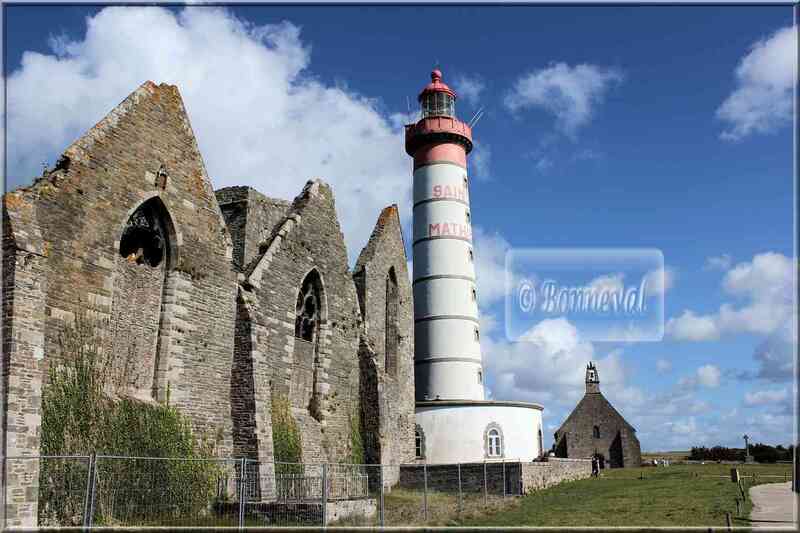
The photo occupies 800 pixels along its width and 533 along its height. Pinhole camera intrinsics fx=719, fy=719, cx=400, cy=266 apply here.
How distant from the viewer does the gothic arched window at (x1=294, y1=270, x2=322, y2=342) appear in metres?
21.8

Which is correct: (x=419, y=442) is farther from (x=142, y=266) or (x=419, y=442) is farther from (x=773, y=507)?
(x=142, y=266)

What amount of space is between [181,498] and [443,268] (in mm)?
20853

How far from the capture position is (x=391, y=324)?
29141mm

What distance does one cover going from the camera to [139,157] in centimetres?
1598

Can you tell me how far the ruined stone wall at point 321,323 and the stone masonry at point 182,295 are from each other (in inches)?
2.2

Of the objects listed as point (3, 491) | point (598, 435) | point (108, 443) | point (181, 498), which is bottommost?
point (598, 435)

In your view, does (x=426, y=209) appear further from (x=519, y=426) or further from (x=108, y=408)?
(x=108, y=408)

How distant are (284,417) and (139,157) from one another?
25.9 feet

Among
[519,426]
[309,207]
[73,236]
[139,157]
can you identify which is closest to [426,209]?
[519,426]

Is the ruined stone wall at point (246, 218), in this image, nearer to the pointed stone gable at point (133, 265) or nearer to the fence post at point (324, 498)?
the pointed stone gable at point (133, 265)

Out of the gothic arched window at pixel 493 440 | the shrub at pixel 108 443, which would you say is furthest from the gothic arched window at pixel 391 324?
the shrub at pixel 108 443

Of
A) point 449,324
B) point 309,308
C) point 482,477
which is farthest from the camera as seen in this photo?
point 449,324

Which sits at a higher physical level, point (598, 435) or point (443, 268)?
point (443, 268)

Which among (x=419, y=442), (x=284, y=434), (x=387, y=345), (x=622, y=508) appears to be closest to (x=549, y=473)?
(x=419, y=442)
